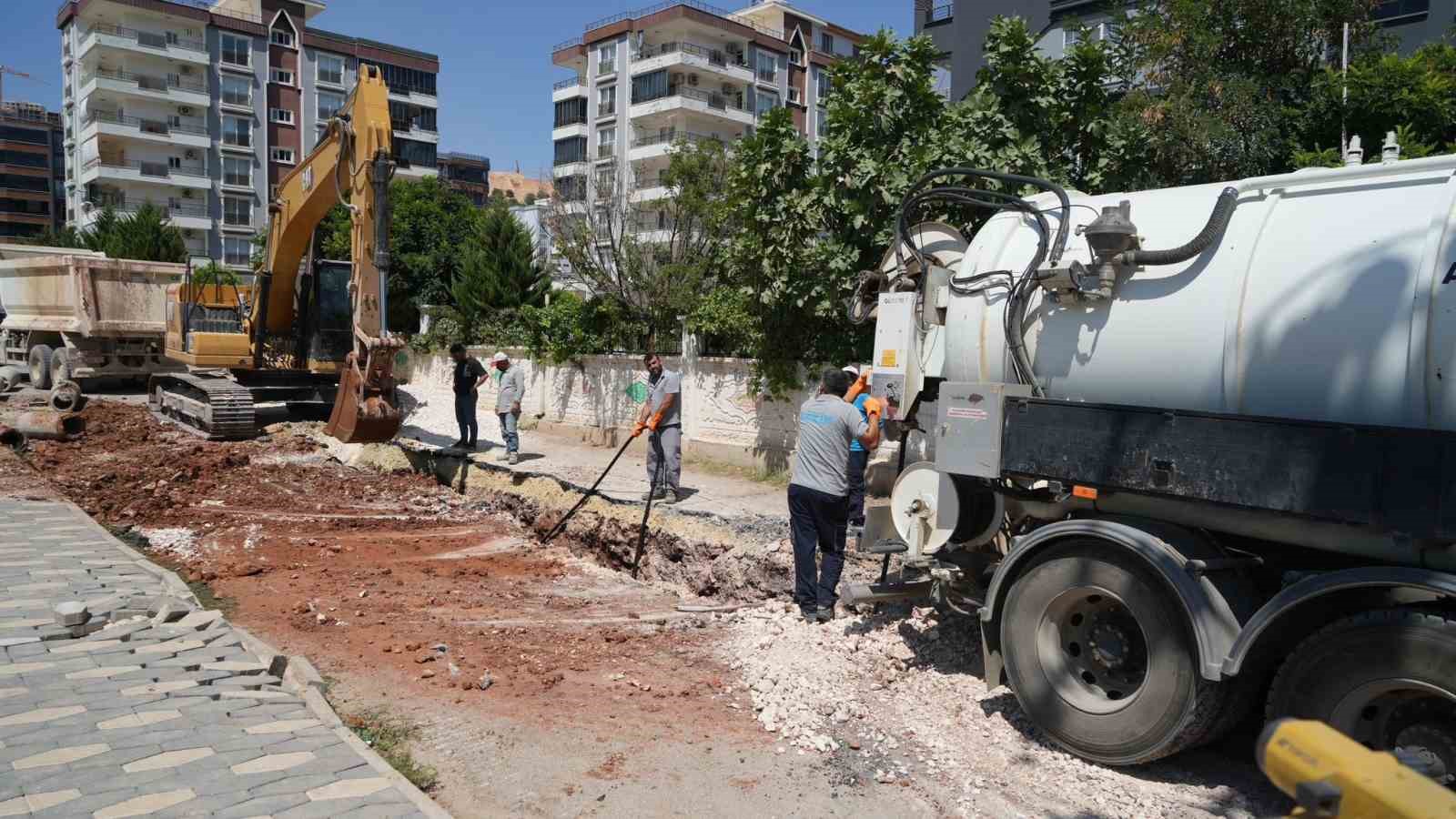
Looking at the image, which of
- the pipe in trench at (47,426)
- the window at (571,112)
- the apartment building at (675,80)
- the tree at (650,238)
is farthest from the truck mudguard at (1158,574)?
the window at (571,112)

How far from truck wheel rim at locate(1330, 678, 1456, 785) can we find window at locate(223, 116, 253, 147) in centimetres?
5784

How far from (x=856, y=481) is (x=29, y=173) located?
8105 cm

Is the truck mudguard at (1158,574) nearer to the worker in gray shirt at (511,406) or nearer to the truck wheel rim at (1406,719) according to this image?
the truck wheel rim at (1406,719)

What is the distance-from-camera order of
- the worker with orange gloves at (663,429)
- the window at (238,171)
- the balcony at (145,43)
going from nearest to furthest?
the worker with orange gloves at (663,429)
the balcony at (145,43)
the window at (238,171)

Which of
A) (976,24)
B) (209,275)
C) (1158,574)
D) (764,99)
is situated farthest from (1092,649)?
(764,99)

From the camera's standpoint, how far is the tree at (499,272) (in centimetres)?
2316

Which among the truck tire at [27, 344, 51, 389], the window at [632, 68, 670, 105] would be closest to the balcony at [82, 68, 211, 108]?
the window at [632, 68, 670, 105]

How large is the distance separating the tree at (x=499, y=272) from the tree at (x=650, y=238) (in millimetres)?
3454

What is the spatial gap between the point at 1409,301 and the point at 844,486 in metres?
3.48

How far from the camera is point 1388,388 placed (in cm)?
368

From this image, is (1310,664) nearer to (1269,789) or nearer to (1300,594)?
(1300,594)

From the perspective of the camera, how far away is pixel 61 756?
3947 mm

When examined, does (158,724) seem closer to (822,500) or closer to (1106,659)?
(822,500)

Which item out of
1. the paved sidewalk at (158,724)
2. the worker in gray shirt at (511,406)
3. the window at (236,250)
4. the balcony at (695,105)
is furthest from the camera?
the window at (236,250)
